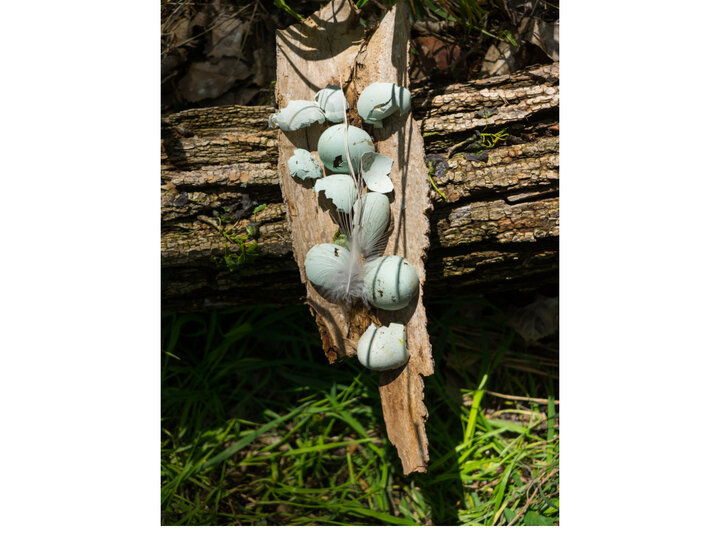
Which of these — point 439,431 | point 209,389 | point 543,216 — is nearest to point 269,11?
point 543,216

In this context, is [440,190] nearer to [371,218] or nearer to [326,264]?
[371,218]

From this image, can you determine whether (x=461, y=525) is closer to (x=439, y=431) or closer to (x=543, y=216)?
(x=439, y=431)

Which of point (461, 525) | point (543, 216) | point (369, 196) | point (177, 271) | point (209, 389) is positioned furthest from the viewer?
point (209, 389)

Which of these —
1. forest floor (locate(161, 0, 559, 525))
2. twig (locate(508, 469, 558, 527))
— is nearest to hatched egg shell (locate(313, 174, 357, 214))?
forest floor (locate(161, 0, 559, 525))

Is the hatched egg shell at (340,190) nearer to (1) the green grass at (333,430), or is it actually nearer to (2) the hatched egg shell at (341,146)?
(2) the hatched egg shell at (341,146)

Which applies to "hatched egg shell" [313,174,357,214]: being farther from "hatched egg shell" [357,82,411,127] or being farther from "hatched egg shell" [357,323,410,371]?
"hatched egg shell" [357,323,410,371]

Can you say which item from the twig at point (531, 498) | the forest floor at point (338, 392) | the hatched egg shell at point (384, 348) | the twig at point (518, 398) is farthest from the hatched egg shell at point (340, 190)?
the twig at point (531, 498)

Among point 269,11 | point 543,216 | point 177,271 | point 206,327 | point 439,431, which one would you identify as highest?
point 269,11
